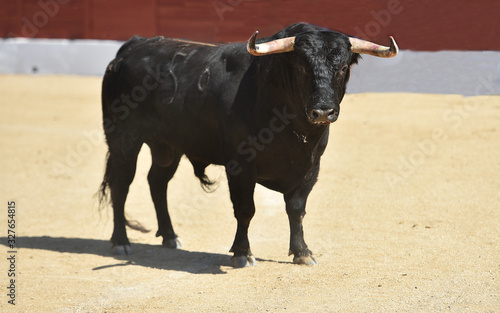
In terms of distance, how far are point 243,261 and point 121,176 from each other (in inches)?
53.6

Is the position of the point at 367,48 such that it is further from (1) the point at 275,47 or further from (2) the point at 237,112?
(2) the point at 237,112

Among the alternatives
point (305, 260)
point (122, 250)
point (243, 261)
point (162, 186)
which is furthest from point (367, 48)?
point (122, 250)

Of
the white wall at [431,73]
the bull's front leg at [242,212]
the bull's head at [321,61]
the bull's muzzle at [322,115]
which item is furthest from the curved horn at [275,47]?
the white wall at [431,73]

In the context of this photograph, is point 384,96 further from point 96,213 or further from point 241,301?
point 241,301

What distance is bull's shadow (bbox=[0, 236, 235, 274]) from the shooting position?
5.04 meters

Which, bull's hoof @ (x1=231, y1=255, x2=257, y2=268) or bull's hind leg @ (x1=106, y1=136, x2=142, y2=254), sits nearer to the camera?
bull's hoof @ (x1=231, y1=255, x2=257, y2=268)

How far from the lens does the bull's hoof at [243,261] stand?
4.84m

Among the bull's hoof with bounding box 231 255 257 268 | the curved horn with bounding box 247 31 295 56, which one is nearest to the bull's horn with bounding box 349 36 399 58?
the curved horn with bounding box 247 31 295 56

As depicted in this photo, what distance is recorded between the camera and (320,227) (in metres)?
5.84

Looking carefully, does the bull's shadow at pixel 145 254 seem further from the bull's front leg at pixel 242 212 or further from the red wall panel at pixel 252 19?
the red wall panel at pixel 252 19

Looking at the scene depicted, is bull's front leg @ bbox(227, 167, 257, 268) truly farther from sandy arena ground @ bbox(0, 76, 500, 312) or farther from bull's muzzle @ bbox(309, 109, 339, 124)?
bull's muzzle @ bbox(309, 109, 339, 124)

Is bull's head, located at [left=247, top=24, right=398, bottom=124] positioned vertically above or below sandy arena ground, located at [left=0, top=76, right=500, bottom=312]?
above

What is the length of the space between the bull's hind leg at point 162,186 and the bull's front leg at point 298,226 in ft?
3.66

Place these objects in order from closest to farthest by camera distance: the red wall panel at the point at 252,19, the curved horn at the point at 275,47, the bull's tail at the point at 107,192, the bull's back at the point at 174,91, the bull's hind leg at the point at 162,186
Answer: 1. the curved horn at the point at 275,47
2. the bull's back at the point at 174,91
3. the bull's hind leg at the point at 162,186
4. the bull's tail at the point at 107,192
5. the red wall panel at the point at 252,19
